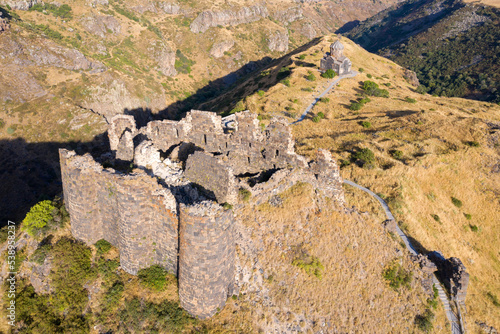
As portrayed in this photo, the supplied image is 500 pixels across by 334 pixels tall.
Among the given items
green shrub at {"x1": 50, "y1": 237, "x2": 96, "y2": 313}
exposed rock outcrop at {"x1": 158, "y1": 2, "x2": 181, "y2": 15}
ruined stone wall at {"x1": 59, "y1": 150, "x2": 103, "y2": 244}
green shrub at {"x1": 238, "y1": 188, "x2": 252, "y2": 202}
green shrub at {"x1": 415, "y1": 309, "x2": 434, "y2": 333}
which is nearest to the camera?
green shrub at {"x1": 50, "y1": 237, "x2": 96, "y2": 313}

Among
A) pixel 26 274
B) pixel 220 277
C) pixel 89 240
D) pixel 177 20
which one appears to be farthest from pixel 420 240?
pixel 177 20

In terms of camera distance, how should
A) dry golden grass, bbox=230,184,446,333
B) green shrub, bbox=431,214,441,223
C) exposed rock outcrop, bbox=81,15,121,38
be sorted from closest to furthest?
dry golden grass, bbox=230,184,446,333, green shrub, bbox=431,214,441,223, exposed rock outcrop, bbox=81,15,121,38

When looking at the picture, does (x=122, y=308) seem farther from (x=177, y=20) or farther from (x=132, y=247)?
(x=177, y=20)

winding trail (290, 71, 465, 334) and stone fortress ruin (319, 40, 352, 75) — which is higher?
stone fortress ruin (319, 40, 352, 75)

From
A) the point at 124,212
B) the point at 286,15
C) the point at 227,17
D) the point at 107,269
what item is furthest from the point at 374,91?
the point at 286,15

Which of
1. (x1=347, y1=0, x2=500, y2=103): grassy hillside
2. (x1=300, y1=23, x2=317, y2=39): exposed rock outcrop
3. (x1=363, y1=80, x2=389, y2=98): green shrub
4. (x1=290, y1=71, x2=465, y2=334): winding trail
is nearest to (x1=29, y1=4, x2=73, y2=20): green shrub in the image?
(x1=363, y1=80, x2=389, y2=98): green shrub

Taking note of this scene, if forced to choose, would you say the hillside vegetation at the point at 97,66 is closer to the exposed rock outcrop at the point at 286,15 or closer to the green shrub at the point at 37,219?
the exposed rock outcrop at the point at 286,15

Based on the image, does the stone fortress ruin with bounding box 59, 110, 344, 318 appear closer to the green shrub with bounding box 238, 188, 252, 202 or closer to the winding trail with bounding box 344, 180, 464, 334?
the green shrub with bounding box 238, 188, 252, 202

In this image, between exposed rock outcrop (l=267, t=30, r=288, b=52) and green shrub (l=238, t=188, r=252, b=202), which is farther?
exposed rock outcrop (l=267, t=30, r=288, b=52)

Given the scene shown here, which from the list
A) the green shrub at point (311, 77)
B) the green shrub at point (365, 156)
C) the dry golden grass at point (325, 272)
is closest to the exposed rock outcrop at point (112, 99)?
the green shrub at point (311, 77)
